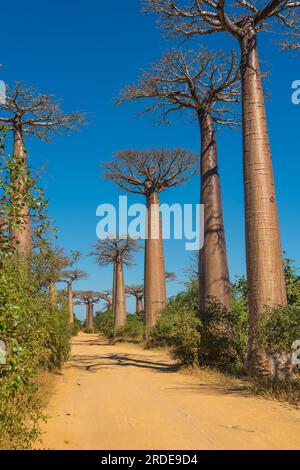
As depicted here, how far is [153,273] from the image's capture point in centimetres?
1777

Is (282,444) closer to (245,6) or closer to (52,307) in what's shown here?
(52,307)

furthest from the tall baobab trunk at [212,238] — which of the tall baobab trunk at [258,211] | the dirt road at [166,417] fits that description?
the dirt road at [166,417]

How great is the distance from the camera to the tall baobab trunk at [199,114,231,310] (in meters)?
9.41

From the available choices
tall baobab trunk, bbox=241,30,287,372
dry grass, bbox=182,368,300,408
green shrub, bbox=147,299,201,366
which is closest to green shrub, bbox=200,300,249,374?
green shrub, bbox=147,299,201,366

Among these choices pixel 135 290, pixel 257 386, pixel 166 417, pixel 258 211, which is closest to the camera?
pixel 166 417

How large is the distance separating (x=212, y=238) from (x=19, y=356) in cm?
762

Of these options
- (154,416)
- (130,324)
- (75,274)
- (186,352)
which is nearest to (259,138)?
(186,352)

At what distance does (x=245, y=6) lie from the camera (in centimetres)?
835

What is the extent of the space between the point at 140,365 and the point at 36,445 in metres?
7.42

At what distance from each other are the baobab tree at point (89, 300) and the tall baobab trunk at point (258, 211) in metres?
40.5

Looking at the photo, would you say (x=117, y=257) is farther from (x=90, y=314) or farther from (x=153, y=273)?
(x=90, y=314)

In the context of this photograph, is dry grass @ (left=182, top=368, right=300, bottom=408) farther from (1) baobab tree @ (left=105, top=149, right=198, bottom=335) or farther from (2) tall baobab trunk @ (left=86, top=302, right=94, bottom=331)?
(2) tall baobab trunk @ (left=86, top=302, right=94, bottom=331)

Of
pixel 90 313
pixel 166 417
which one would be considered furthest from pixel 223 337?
pixel 90 313
